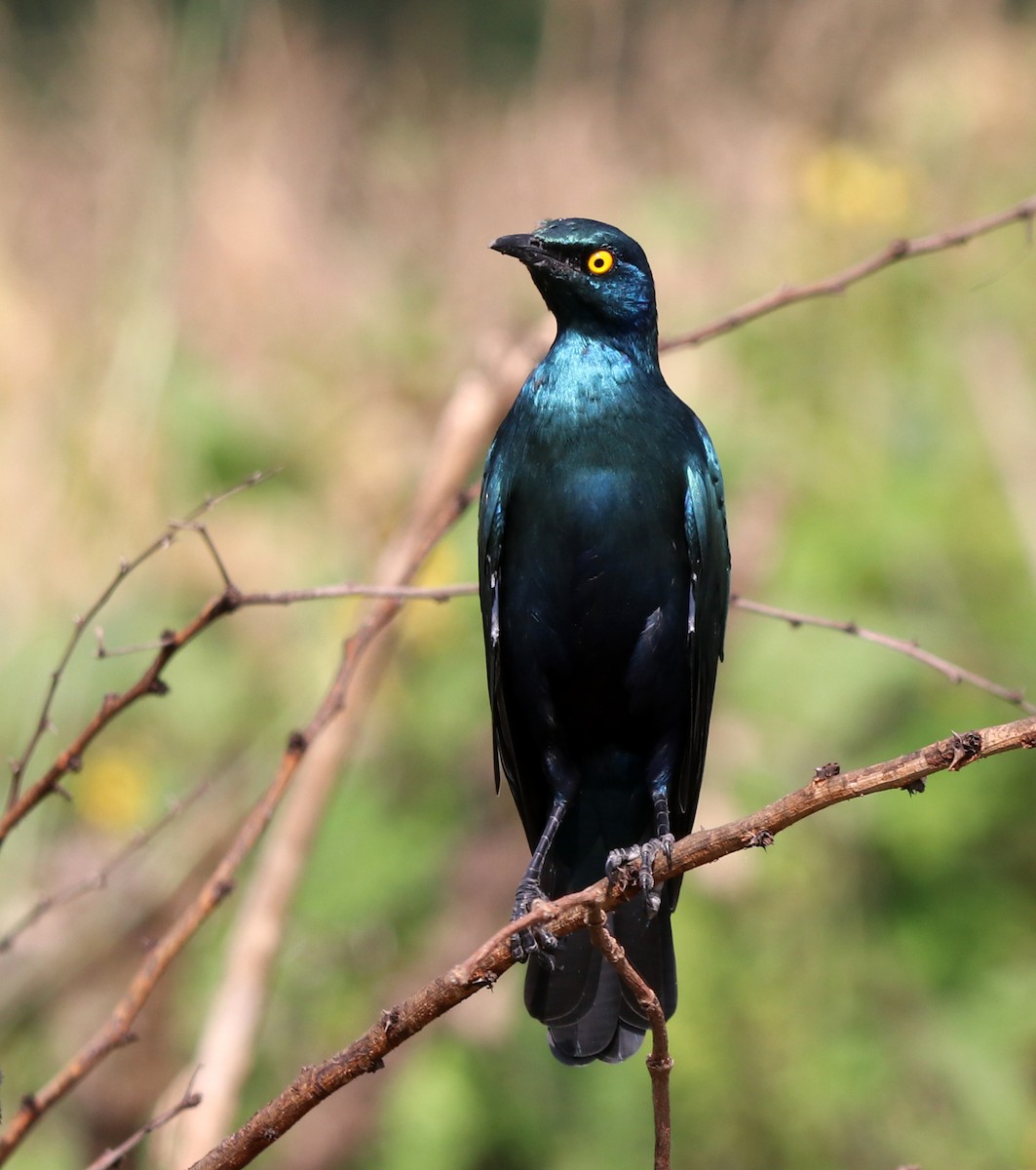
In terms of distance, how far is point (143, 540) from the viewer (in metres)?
5.01

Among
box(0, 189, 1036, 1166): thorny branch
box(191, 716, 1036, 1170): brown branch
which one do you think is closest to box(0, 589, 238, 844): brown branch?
box(0, 189, 1036, 1166): thorny branch

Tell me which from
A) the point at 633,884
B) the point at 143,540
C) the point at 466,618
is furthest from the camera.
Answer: the point at 143,540

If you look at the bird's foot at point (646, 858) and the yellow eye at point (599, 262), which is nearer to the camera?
the bird's foot at point (646, 858)

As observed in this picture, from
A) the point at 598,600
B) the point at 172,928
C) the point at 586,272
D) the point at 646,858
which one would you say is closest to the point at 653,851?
the point at 646,858

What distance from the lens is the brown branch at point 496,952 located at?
1631 millimetres

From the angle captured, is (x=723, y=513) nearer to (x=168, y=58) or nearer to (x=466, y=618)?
(x=466, y=618)

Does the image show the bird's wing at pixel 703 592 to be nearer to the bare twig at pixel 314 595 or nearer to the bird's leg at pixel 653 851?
the bird's leg at pixel 653 851

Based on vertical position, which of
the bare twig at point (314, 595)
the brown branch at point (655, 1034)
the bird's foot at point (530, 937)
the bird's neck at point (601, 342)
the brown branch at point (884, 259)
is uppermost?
the bird's neck at point (601, 342)

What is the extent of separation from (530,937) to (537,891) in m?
0.44

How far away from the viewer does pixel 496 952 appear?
1798 millimetres

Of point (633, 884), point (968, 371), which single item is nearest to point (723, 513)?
point (633, 884)

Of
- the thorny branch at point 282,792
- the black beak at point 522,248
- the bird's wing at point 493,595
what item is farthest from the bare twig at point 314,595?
the black beak at point 522,248

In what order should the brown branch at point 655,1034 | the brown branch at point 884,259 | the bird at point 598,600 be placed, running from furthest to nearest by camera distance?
the bird at point 598,600 → the brown branch at point 884,259 → the brown branch at point 655,1034

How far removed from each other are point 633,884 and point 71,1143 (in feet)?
8.88
